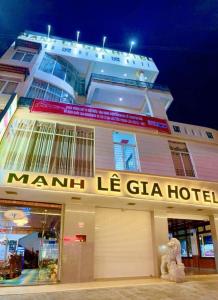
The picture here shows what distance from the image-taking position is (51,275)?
822 centimetres

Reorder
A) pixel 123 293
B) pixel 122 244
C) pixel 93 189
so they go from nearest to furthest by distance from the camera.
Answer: pixel 123 293 → pixel 93 189 → pixel 122 244

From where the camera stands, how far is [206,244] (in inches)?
504

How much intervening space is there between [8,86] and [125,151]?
24.6ft

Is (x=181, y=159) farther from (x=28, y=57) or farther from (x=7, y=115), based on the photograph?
(x=28, y=57)

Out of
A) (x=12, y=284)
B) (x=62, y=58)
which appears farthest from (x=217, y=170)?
(x=62, y=58)

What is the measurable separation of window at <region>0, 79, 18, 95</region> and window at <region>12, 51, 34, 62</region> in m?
3.29

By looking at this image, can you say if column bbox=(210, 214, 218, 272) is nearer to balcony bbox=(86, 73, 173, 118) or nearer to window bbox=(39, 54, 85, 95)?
balcony bbox=(86, 73, 173, 118)

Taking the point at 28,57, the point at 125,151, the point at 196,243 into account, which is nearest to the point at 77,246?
the point at 125,151

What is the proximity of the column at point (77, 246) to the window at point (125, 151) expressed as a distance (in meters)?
→ 2.63

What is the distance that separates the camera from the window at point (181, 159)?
451 inches

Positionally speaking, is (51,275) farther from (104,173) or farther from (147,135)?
(147,135)

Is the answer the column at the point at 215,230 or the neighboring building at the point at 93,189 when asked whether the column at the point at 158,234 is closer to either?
the neighboring building at the point at 93,189

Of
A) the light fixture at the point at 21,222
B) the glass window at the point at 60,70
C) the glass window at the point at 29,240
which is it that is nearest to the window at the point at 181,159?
the glass window at the point at 29,240

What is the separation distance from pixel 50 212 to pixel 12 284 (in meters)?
2.57
